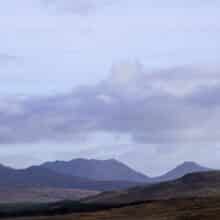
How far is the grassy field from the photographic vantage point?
325ft

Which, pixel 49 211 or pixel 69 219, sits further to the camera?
pixel 49 211

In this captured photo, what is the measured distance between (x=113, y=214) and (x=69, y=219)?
294 inches

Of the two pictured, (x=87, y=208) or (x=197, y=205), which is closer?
(x=197, y=205)

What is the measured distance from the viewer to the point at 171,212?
111 m

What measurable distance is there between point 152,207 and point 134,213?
9385 mm

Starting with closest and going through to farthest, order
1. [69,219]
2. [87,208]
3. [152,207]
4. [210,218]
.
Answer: [210,218] < [69,219] < [152,207] < [87,208]

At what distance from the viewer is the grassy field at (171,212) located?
99.0 meters

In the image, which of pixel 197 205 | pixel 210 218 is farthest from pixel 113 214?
pixel 210 218

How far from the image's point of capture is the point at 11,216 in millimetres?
156250

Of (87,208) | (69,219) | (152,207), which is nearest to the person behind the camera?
(69,219)

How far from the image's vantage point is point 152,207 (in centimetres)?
12488

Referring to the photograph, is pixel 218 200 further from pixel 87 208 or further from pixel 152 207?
pixel 87 208

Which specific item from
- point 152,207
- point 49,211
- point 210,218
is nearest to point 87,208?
point 49,211

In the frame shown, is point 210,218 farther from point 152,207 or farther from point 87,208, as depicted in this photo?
point 87,208
